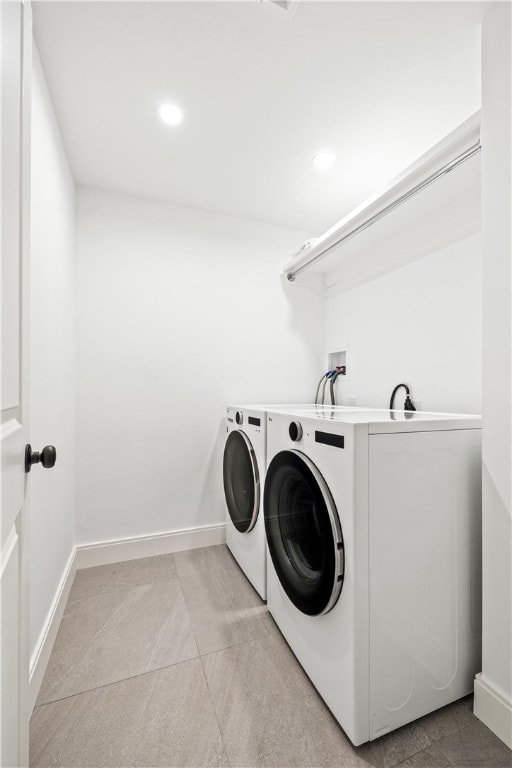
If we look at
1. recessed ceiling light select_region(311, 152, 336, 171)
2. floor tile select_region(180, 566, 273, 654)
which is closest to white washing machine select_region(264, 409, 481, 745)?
floor tile select_region(180, 566, 273, 654)

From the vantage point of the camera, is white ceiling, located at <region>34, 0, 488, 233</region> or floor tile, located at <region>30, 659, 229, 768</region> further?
white ceiling, located at <region>34, 0, 488, 233</region>

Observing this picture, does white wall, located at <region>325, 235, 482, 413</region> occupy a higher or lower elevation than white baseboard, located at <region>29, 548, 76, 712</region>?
higher

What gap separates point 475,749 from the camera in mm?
1008

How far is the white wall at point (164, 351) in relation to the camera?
2.10 m

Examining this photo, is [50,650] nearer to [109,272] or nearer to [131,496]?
[131,496]

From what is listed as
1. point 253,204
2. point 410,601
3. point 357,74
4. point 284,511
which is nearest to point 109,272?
point 253,204

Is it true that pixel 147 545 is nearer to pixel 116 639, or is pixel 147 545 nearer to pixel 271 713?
→ pixel 116 639

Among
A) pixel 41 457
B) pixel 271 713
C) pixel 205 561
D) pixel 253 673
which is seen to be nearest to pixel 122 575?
pixel 205 561

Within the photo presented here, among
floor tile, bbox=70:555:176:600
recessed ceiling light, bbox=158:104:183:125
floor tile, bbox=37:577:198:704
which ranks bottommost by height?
floor tile, bbox=70:555:176:600

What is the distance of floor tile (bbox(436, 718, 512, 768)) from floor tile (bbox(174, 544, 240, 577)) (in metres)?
1.21

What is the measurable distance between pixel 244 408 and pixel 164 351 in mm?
754

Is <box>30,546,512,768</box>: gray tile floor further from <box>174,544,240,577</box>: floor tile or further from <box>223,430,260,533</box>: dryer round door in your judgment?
<box>223,430,260,533</box>: dryer round door

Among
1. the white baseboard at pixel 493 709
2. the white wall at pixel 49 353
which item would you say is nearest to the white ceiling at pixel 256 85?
the white wall at pixel 49 353

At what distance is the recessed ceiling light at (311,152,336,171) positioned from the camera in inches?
69.6
